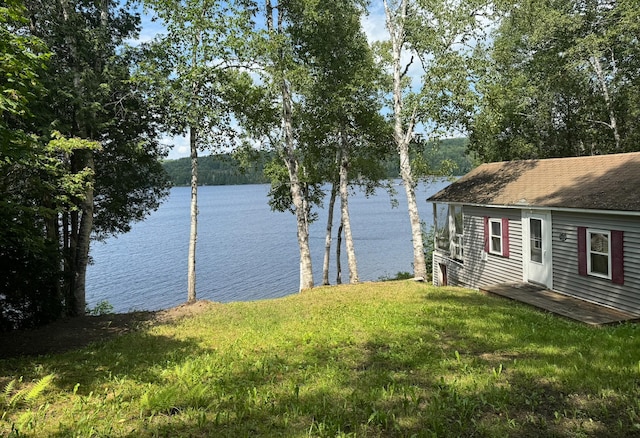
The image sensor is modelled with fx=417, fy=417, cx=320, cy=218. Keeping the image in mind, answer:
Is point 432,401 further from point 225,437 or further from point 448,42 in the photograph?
point 448,42

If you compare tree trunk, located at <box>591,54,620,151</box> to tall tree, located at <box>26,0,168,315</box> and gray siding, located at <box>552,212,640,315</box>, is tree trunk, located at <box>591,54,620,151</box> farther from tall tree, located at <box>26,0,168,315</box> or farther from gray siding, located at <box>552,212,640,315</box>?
tall tree, located at <box>26,0,168,315</box>

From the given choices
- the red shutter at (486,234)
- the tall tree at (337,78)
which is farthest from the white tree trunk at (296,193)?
the red shutter at (486,234)

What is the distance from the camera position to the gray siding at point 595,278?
11.5 m

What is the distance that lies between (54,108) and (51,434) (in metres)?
13.7

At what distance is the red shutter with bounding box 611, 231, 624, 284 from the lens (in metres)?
11.8

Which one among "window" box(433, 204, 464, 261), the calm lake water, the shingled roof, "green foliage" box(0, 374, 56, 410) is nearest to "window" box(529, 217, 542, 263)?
the shingled roof

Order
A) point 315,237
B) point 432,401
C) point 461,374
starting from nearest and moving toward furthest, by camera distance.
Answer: point 432,401
point 461,374
point 315,237

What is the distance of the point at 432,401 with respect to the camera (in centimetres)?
484

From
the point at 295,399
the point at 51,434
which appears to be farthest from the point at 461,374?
the point at 51,434

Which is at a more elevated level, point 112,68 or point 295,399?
point 112,68

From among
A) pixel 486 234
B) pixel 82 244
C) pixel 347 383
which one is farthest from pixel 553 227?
pixel 82 244

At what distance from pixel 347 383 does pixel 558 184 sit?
13.3 m

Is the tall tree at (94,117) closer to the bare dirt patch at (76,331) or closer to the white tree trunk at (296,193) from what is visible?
the bare dirt patch at (76,331)

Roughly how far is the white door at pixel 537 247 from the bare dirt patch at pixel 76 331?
11886mm
